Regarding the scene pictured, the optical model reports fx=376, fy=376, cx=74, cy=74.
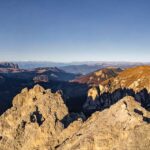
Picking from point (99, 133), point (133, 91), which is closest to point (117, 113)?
point (99, 133)

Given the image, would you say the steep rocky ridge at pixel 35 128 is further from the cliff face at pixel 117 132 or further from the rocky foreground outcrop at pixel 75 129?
the cliff face at pixel 117 132

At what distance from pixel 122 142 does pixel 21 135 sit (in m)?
25.8

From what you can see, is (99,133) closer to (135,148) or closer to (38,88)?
(135,148)

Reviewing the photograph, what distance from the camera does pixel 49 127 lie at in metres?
68.1

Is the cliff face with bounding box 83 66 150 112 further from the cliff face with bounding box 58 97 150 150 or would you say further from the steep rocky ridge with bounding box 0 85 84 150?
the cliff face with bounding box 58 97 150 150

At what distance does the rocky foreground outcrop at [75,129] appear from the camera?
50.3 metres

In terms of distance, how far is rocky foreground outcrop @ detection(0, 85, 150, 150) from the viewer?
5031 centimetres

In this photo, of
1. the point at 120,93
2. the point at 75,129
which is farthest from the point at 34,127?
the point at 120,93

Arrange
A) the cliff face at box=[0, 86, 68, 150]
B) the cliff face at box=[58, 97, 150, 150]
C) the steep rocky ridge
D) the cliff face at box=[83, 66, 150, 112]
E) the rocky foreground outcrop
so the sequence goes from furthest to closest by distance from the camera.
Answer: the cliff face at box=[83, 66, 150, 112], the cliff face at box=[0, 86, 68, 150], the steep rocky ridge, the rocky foreground outcrop, the cliff face at box=[58, 97, 150, 150]

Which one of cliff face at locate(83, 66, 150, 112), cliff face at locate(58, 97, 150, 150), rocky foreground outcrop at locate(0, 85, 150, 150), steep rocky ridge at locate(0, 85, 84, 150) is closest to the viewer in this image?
cliff face at locate(58, 97, 150, 150)

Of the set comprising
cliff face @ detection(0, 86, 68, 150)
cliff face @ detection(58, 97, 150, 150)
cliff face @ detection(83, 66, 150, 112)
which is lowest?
cliff face @ detection(83, 66, 150, 112)

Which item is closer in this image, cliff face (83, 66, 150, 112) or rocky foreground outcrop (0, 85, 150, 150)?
rocky foreground outcrop (0, 85, 150, 150)

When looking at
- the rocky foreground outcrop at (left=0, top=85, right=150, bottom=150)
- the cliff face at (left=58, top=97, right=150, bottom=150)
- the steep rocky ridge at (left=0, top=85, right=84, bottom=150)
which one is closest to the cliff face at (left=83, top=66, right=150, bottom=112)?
the rocky foreground outcrop at (left=0, top=85, right=150, bottom=150)

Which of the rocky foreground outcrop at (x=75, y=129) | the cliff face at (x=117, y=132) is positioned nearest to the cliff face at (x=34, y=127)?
the rocky foreground outcrop at (x=75, y=129)
